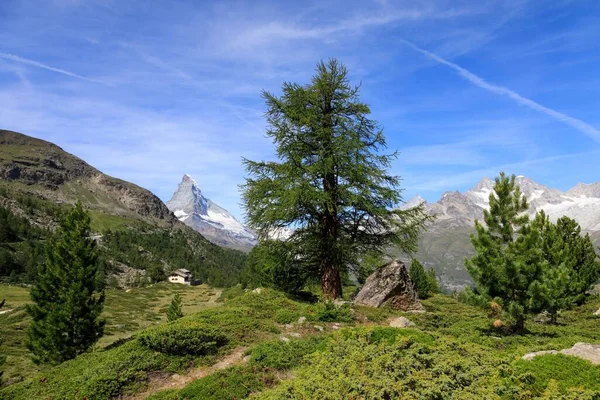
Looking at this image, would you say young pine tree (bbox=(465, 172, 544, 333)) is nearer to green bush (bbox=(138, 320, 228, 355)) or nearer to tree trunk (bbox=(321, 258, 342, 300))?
tree trunk (bbox=(321, 258, 342, 300))

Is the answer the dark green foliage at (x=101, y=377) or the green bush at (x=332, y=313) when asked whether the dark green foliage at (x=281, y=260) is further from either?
the dark green foliage at (x=101, y=377)

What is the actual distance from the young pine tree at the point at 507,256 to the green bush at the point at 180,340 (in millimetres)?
13775

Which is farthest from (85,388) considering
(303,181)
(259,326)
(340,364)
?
(303,181)

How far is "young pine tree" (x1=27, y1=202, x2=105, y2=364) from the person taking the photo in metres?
25.6

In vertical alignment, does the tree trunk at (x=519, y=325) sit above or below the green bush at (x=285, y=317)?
above

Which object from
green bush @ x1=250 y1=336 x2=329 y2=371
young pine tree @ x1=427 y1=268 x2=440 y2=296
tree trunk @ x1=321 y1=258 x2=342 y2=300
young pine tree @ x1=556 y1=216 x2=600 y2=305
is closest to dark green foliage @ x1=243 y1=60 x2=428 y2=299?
tree trunk @ x1=321 y1=258 x2=342 y2=300

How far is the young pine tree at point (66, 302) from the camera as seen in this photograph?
25641 mm

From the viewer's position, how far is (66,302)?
84.9 ft

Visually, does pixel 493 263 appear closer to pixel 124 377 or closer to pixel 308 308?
pixel 308 308

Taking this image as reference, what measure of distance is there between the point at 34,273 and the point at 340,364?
13767 centimetres

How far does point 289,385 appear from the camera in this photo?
7422 mm

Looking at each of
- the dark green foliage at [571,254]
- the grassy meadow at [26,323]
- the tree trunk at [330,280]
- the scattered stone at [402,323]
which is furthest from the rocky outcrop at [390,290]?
the grassy meadow at [26,323]

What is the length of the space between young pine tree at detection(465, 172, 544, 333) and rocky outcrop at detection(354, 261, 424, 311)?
5.30 m

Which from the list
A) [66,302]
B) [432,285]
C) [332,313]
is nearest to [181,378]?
[332,313]
